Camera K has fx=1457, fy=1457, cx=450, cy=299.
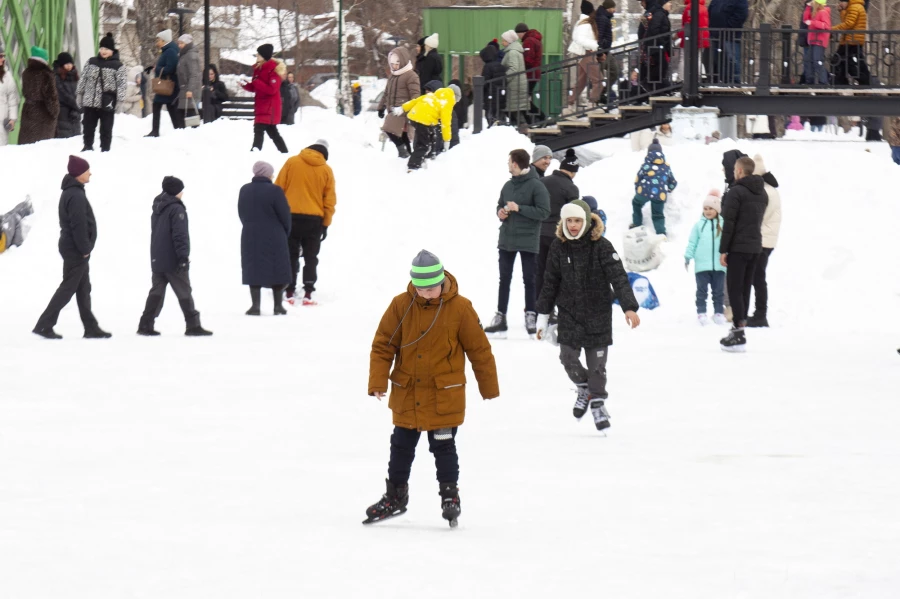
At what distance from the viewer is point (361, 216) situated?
1798 centimetres

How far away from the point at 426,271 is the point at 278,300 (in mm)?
8342

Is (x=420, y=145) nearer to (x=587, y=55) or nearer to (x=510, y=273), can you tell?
(x=587, y=55)

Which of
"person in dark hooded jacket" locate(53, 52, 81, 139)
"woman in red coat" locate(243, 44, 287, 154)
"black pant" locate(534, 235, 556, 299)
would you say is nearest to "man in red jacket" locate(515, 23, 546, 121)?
"woman in red coat" locate(243, 44, 287, 154)

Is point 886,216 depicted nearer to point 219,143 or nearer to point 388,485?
point 219,143

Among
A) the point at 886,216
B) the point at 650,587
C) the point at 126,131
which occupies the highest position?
the point at 126,131

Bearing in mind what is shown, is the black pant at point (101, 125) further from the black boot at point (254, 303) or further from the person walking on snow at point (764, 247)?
the person walking on snow at point (764, 247)

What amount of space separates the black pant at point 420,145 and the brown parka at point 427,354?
12768 mm

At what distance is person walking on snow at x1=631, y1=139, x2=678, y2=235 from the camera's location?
54.0 feet

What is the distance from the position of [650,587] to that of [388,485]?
54.8 inches

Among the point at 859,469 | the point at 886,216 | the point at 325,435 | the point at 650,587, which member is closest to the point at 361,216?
the point at 886,216

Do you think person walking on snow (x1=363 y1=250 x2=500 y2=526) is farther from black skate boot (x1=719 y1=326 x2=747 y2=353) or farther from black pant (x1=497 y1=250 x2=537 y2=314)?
black pant (x1=497 y1=250 x2=537 y2=314)

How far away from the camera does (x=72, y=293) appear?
465 inches

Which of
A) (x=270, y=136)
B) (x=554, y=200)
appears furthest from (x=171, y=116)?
(x=554, y=200)

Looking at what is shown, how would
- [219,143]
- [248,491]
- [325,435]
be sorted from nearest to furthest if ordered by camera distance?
[248,491] < [325,435] < [219,143]
